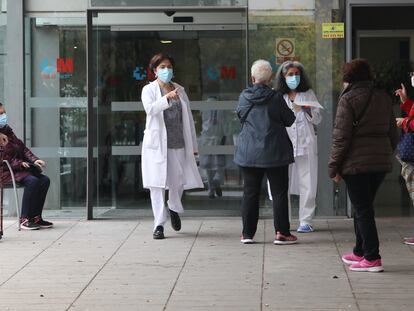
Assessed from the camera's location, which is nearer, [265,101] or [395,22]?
[265,101]

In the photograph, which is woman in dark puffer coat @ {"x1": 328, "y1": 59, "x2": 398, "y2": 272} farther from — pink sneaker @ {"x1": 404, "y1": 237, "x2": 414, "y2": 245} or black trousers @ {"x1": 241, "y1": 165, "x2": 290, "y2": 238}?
pink sneaker @ {"x1": 404, "y1": 237, "x2": 414, "y2": 245}

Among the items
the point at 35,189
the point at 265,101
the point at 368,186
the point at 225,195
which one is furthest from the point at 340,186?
the point at 35,189

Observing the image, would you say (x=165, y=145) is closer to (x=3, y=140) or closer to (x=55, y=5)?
(x=3, y=140)

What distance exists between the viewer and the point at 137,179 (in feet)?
36.6

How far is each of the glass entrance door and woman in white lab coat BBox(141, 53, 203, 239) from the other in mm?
1525

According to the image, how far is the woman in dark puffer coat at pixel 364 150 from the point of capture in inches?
277

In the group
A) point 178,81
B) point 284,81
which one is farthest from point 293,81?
Answer: point 178,81

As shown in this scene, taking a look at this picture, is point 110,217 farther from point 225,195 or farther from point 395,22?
point 395,22

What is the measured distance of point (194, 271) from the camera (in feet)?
24.0

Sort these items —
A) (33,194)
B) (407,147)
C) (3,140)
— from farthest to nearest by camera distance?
(33,194) → (3,140) → (407,147)

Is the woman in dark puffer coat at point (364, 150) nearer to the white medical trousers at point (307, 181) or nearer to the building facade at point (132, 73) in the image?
the white medical trousers at point (307, 181)

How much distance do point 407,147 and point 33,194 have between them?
14.4ft

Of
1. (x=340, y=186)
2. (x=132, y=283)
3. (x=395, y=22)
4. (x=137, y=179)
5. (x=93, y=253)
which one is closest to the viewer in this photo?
(x=132, y=283)

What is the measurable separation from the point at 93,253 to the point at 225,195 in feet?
9.91
